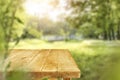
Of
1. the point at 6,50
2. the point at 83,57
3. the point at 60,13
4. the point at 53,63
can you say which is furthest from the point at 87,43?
the point at 6,50

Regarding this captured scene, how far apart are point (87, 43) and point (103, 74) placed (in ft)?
12.4

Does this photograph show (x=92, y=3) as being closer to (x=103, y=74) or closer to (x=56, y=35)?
(x=56, y=35)

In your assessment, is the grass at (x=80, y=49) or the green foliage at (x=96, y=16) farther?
the green foliage at (x=96, y=16)

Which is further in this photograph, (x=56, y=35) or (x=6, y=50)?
(x=56, y=35)

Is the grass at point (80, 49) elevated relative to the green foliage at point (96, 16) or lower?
lower

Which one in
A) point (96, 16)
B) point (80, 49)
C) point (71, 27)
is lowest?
point (80, 49)

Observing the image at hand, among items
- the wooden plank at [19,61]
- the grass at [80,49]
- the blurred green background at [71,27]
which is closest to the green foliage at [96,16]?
the blurred green background at [71,27]

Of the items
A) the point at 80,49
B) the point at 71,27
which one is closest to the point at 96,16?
the point at 71,27

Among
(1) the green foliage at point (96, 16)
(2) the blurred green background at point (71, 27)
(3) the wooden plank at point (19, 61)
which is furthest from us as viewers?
(1) the green foliage at point (96, 16)

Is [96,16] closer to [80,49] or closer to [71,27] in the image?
[71,27]

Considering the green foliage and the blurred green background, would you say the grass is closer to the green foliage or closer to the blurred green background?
the blurred green background

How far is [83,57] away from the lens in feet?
13.2

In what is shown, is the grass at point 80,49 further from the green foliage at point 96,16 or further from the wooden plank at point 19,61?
the wooden plank at point 19,61

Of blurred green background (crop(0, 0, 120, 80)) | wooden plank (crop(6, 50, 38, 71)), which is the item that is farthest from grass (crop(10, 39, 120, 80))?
wooden plank (crop(6, 50, 38, 71))
